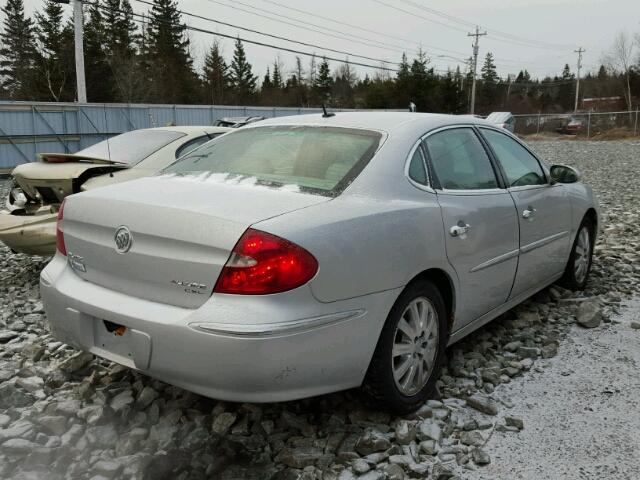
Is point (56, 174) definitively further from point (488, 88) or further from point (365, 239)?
point (488, 88)

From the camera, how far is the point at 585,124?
42.5 m

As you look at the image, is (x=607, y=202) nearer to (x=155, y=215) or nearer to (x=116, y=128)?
(x=155, y=215)

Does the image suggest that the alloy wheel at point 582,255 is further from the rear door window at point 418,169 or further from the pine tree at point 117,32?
the pine tree at point 117,32

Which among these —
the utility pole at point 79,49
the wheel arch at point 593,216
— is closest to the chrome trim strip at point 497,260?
the wheel arch at point 593,216

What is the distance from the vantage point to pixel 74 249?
2805mm

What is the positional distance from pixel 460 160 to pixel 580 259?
202cm

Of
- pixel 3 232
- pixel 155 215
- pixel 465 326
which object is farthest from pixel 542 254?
pixel 3 232

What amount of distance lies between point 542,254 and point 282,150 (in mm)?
2022

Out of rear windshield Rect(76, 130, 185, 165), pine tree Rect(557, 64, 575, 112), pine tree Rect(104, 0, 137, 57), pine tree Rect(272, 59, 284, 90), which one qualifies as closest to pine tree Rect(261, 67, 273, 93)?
pine tree Rect(272, 59, 284, 90)

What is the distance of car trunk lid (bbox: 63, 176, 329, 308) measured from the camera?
7.58 ft

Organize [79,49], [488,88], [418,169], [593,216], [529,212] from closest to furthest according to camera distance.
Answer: [418,169], [529,212], [593,216], [79,49], [488,88]

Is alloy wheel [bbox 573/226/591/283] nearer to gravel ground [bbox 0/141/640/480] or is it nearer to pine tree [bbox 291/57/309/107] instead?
gravel ground [bbox 0/141/640/480]

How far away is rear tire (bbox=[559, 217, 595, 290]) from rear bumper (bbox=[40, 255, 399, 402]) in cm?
268

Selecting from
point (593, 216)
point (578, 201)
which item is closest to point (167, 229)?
point (578, 201)
